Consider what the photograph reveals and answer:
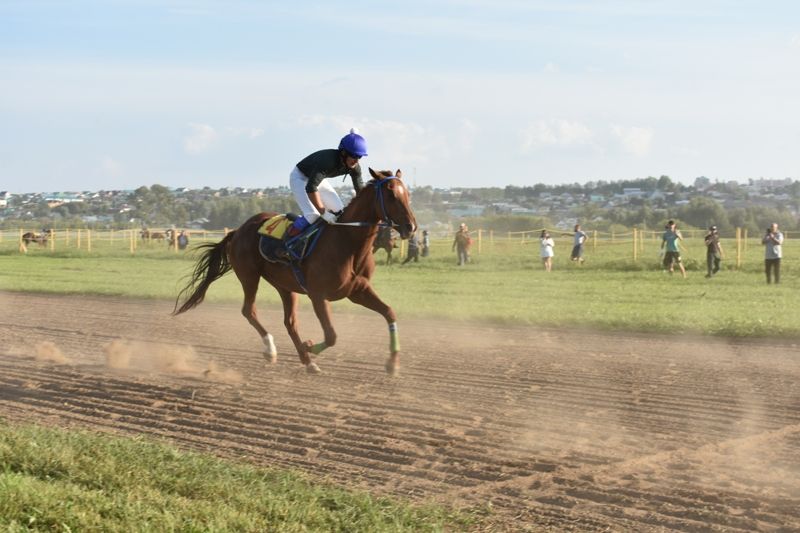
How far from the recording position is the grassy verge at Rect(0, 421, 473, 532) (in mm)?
5457

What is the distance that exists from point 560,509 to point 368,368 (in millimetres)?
5911

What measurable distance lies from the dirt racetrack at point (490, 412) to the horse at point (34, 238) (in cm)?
3729

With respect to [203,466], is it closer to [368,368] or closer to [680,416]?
[680,416]

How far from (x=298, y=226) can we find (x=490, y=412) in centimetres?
348

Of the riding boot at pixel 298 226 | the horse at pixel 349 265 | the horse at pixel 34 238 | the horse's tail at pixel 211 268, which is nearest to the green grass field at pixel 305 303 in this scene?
the horse at pixel 34 238

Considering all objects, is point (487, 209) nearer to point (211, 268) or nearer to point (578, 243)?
point (578, 243)

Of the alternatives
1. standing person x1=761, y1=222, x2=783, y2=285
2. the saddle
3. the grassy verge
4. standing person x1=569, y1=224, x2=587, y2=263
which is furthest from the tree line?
the grassy verge

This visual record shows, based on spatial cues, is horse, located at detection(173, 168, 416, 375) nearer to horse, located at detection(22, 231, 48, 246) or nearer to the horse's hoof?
the horse's hoof

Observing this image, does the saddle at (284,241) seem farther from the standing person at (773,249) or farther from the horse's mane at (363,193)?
the standing person at (773,249)

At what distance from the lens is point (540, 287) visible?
25078 mm

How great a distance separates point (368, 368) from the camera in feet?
38.7

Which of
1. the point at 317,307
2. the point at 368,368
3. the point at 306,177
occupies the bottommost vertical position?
the point at 368,368

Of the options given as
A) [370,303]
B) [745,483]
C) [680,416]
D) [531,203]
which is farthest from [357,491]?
[531,203]

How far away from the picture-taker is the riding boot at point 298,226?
1112cm
